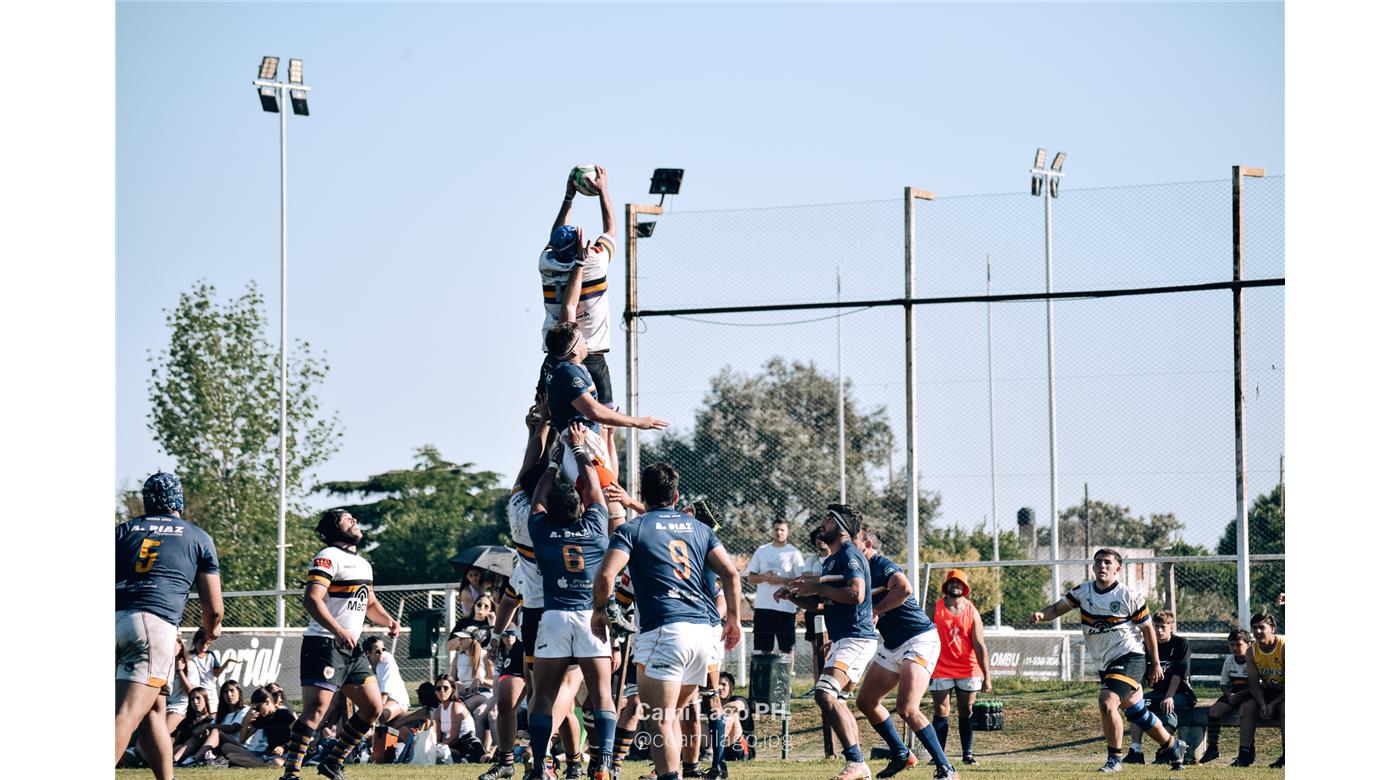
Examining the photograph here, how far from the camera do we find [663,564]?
10.3 meters

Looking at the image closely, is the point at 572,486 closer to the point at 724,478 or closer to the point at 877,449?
the point at 724,478

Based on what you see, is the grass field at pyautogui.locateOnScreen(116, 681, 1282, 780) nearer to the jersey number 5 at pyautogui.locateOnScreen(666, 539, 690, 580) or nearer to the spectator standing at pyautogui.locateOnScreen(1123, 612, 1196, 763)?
the spectator standing at pyautogui.locateOnScreen(1123, 612, 1196, 763)

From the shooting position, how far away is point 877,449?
43.8 metres

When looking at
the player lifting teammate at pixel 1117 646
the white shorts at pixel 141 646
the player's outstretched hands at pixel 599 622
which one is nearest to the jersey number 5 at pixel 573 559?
the player's outstretched hands at pixel 599 622

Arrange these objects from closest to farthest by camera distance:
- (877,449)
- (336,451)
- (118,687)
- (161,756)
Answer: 1. (118,687)
2. (161,756)
3. (336,451)
4. (877,449)

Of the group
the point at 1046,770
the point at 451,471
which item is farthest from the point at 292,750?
the point at 451,471

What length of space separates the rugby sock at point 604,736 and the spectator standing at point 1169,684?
21.9 ft

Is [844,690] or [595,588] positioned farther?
[844,690]

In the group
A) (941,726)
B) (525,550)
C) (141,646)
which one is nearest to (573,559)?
(525,550)

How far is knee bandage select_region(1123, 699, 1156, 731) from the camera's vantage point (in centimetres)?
1427

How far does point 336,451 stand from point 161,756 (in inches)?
1179

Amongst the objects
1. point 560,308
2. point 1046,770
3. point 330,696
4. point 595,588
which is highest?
point 560,308

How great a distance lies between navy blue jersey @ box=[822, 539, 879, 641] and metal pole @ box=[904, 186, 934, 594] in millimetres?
4118

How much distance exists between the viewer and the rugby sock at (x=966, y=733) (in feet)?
52.9
